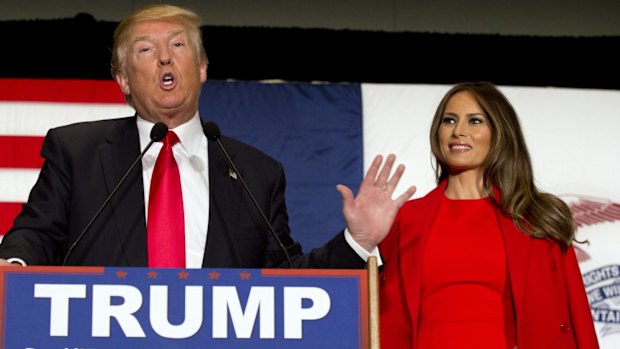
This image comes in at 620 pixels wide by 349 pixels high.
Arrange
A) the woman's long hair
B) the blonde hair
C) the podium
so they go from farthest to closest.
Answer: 1. the woman's long hair
2. the blonde hair
3. the podium

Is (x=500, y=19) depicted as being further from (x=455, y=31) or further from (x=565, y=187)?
(x=565, y=187)

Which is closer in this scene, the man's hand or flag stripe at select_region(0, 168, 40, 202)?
the man's hand

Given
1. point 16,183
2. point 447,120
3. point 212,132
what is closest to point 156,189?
point 212,132

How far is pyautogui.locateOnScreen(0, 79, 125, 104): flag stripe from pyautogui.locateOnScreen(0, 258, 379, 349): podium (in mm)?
2327

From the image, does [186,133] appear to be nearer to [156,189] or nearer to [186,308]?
[156,189]

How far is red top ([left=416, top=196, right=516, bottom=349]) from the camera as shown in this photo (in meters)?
2.70

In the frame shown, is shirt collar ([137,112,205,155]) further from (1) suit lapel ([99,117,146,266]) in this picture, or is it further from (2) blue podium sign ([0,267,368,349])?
(2) blue podium sign ([0,267,368,349])

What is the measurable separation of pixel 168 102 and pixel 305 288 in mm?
763

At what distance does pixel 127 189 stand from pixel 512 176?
1.14 metres

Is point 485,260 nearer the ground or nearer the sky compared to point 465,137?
nearer the ground

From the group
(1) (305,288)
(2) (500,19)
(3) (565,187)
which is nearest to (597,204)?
(3) (565,187)

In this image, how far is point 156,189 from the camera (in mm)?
2258

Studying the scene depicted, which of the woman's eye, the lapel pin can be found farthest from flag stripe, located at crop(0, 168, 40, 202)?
the lapel pin

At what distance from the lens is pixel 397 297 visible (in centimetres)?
277
